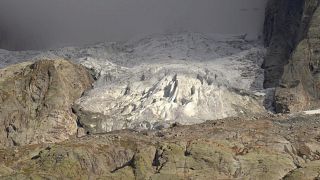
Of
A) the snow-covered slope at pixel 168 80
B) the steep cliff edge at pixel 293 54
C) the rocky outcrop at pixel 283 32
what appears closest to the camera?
the steep cliff edge at pixel 293 54

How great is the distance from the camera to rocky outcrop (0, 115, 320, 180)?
109 meters

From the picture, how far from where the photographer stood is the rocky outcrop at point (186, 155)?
4306 inches

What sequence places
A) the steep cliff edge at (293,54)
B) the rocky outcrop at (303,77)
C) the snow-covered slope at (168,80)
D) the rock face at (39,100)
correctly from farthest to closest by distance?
Answer: the snow-covered slope at (168,80)
the steep cliff edge at (293,54)
the rock face at (39,100)
the rocky outcrop at (303,77)

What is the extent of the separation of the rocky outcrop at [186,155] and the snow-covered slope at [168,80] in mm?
15723

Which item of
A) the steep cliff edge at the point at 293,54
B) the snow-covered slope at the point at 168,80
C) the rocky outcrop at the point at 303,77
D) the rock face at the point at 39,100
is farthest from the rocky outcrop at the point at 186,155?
the rock face at the point at 39,100

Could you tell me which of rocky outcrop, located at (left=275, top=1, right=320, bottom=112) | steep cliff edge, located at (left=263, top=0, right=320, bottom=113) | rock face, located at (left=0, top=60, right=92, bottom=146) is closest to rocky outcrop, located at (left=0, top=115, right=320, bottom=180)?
rocky outcrop, located at (left=275, top=1, right=320, bottom=112)

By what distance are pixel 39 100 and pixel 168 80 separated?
19.5m

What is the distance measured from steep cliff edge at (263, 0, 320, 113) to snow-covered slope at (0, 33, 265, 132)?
328cm

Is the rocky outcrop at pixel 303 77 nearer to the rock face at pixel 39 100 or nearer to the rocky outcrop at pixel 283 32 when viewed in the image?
the rocky outcrop at pixel 283 32

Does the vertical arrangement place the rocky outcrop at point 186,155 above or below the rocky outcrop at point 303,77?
below

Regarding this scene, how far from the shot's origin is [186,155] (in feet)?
370

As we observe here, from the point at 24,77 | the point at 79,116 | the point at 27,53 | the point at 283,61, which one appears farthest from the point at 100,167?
the point at 27,53

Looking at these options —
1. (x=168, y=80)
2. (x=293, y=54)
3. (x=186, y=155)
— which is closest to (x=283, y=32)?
(x=293, y=54)

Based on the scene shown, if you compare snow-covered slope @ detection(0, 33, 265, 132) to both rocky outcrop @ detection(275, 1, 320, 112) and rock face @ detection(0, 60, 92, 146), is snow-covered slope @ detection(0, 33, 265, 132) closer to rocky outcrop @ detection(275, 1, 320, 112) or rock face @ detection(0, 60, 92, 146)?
rock face @ detection(0, 60, 92, 146)
